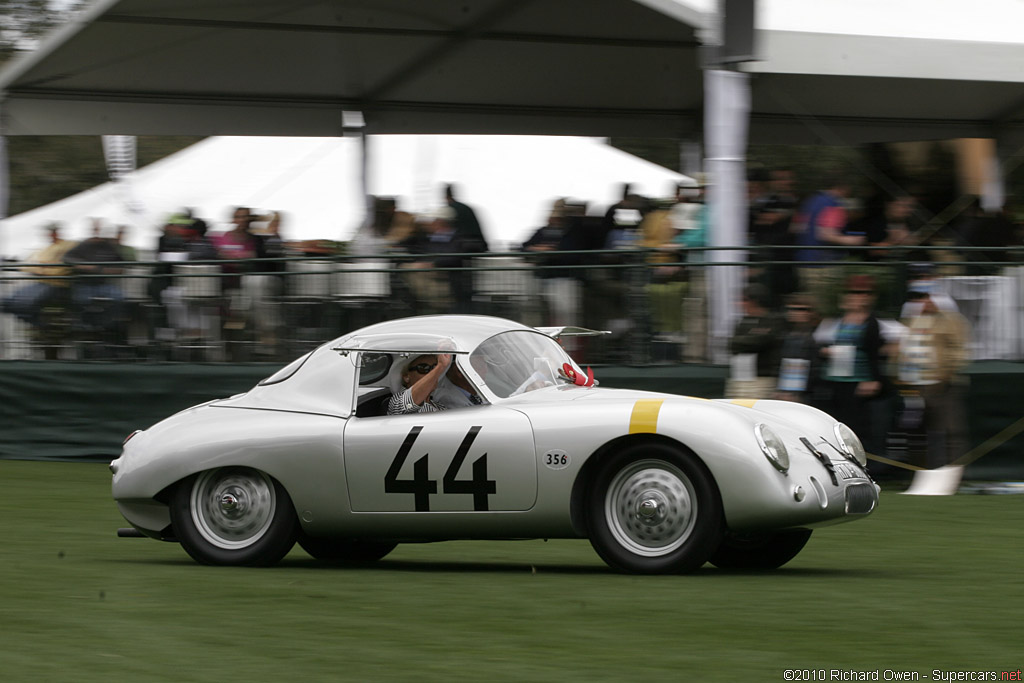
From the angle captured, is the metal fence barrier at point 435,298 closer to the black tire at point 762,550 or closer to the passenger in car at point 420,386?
the black tire at point 762,550

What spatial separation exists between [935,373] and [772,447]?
473 cm

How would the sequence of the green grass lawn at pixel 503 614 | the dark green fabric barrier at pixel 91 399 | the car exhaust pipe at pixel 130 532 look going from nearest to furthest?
the green grass lawn at pixel 503 614 < the car exhaust pipe at pixel 130 532 < the dark green fabric barrier at pixel 91 399

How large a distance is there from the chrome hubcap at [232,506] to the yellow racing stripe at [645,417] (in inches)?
76.0

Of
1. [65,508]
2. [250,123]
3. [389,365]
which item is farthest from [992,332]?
[250,123]

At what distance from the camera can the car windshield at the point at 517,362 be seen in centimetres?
741

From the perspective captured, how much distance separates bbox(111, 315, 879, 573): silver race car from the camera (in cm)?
675

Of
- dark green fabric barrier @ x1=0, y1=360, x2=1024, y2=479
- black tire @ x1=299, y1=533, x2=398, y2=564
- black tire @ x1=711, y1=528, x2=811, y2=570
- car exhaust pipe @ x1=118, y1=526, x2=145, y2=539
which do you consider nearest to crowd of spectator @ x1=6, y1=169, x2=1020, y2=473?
dark green fabric barrier @ x1=0, y1=360, x2=1024, y2=479

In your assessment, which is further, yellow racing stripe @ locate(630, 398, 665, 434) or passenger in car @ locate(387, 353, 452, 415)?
passenger in car @ locate(387, 353, 452, 415)

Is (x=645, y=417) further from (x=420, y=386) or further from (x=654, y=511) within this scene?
(x=420, y=386)

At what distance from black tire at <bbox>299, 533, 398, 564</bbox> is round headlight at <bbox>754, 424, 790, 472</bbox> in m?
2.30

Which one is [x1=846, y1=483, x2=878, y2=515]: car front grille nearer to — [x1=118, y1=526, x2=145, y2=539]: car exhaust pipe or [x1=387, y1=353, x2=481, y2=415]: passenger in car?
[x1=387, y1=353, x2=481, y2=415]: passenger in car

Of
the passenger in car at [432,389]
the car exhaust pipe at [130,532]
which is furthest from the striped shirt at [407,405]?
the car exhaust pipe at [130,532]

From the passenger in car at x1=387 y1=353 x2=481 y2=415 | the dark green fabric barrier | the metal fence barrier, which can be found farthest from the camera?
the dark green fabric barrier

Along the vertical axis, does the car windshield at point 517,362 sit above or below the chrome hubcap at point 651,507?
above
